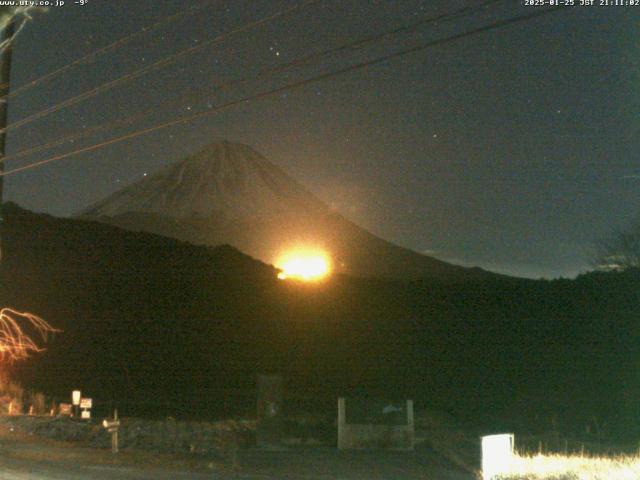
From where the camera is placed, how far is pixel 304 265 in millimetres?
93312

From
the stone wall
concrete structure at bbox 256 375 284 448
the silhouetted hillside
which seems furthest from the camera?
the silhouetted hillside

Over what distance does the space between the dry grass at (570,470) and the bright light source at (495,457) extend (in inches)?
5.6

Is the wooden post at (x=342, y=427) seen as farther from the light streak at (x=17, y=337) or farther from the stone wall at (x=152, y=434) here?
the light streak at (x=17, y=337)

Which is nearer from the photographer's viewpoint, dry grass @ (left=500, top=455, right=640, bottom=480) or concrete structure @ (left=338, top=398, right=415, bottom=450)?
dry grass @ (left=500, top=455, right=640, bottom=480)

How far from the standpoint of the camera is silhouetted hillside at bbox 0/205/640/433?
44.2 metres

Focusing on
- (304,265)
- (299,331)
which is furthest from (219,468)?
(304,265)

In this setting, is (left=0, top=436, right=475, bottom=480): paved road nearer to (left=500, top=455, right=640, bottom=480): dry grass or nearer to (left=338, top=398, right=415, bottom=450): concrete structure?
(left=338, top=398, right=415, bottom=450): concrete structure

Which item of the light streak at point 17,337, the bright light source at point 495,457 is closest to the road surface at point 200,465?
the light streak at point 17,337

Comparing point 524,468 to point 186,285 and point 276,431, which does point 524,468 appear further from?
point 186,285


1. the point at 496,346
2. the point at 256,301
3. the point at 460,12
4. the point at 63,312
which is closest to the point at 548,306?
the point at 496,346

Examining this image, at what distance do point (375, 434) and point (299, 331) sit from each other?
128 ft

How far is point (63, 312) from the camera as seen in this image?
196 ft

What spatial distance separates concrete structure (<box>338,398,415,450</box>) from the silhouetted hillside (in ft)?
38.5

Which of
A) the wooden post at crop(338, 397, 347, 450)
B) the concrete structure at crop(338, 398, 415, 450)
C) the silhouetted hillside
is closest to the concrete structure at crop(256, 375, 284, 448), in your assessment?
the wooden post at crop(338, 397, 347, 450)
